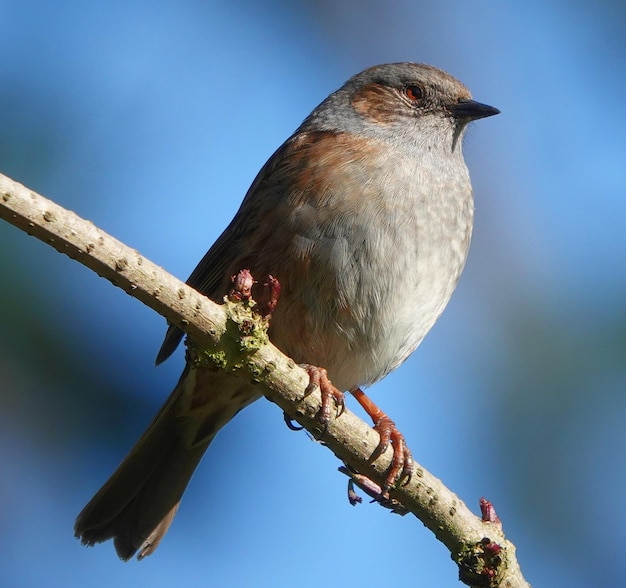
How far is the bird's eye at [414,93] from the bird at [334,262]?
0.04 meters

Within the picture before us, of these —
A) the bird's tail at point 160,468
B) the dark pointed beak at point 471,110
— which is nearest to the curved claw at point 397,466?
the bird's tail at point 160,468

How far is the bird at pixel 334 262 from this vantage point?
433cm

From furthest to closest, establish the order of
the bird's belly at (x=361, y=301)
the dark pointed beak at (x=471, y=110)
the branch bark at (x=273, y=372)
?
1. the dark pointed beak at (x=471, y=110)
2. the bird's belly at (x=361, y=301)
3. the branch bark at (x=273, y=372)

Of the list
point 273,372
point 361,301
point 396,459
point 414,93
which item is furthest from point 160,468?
point 414,93

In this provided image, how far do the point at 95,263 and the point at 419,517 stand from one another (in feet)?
5.35

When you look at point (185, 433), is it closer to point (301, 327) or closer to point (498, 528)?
point (301, 327)

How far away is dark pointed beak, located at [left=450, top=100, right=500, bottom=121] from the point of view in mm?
5195

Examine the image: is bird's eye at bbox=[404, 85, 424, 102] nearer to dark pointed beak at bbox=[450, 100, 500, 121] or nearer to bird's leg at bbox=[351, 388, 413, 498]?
dark pointed beak at bbox=[450, 100, 500, 121]

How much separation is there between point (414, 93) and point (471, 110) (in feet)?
1.37

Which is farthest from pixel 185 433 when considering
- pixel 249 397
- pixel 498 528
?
pixel 498 528

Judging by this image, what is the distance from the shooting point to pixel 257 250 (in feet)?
14.7

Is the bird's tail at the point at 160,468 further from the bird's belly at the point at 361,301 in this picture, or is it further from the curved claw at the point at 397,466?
the curved claw at the point at 397,466

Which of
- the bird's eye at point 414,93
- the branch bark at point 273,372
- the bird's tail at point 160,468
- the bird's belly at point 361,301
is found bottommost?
the bird's tail at point 160,468

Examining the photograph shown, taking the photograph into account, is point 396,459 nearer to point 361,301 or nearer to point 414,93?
point 361,301
